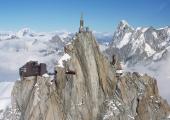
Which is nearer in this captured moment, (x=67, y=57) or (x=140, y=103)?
(x=67, y=57)

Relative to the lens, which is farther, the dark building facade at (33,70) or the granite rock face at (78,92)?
the dark building facade at (33,70)

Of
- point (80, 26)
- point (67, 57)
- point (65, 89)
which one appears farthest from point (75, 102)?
point (80, 26)

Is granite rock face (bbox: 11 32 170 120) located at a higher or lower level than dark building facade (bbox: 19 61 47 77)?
lower

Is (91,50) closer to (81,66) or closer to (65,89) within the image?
(81,66)

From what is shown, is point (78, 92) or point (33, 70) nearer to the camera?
point (78, 92)

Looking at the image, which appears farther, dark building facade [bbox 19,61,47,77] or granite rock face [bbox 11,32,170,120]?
dark building facade [bbox 19,61,47,77]

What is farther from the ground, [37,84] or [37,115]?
[37,84]

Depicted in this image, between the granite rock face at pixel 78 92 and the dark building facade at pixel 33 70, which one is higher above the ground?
the dark building facade at pixel 33 70

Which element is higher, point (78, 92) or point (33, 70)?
point (33, 70)
